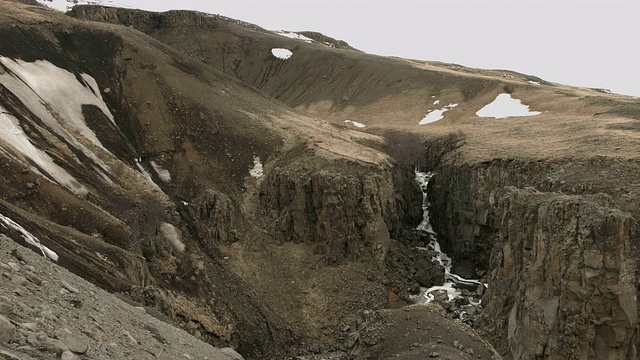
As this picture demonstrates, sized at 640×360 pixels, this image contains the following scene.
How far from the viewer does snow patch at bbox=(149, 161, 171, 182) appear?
3975 cm

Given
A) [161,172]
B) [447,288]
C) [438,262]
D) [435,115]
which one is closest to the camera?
[447,288]

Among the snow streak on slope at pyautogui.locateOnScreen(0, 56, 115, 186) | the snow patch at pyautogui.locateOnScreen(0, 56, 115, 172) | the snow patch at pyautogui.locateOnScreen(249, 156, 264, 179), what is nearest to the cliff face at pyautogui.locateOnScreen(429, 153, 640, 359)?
the snow patch at pyautogui.locateOnScreen(249, 156, 264, 179)

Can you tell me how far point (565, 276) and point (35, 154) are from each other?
3027 centimetres

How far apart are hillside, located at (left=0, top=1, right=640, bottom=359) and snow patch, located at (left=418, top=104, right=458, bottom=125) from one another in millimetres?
4040

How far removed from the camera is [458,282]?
1554 inches

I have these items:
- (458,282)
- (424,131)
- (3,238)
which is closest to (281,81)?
(424,131)

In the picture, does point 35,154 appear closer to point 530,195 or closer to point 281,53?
point 530,195

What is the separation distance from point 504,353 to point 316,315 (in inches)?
525

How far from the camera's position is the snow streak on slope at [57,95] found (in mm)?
36062

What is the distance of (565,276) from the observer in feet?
76.7

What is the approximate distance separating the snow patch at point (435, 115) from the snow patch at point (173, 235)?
3994cm

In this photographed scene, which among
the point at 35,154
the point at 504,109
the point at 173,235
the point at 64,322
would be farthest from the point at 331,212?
the point at 504,109

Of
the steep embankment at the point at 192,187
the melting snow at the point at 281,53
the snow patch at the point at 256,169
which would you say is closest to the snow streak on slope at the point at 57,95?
the steep embankment at the point at 192,187

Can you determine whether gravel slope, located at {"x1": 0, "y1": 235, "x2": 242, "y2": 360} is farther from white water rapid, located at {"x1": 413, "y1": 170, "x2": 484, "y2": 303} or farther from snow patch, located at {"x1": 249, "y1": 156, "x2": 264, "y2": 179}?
snow patch, located at {"x1": 249, "y1": 156, "x2": 264, "y2": 179}
